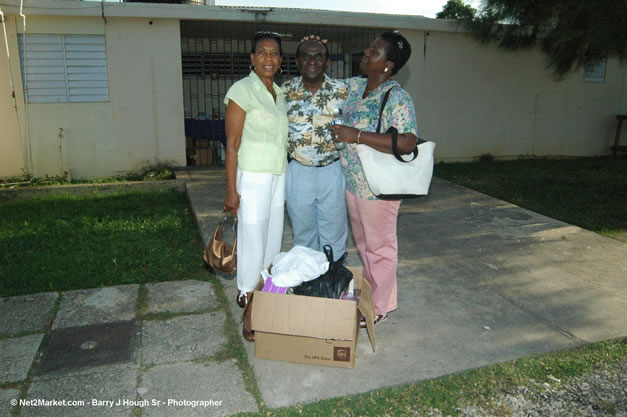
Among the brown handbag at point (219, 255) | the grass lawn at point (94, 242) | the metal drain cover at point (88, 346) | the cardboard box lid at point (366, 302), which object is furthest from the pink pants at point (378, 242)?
the grass lawn at point (94, 242)

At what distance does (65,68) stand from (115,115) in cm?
100

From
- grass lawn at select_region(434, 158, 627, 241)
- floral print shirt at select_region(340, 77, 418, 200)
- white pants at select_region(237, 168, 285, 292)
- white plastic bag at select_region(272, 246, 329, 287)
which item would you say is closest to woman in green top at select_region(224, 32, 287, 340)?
white pants at select_region(237, 168, 285, 292)

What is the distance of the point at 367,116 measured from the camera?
9.11 feet

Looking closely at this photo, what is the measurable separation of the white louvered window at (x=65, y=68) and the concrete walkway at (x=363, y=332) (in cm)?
457

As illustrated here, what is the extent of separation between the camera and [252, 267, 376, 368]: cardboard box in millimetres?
2559

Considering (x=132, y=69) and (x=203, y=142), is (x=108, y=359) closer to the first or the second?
(x=132, y=69)

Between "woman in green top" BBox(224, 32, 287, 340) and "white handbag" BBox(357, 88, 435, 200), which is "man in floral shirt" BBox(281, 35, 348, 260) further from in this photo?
"white handbag" BBox(357, 88, 435, 200)

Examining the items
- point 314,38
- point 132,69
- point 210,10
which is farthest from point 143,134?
point 314,38

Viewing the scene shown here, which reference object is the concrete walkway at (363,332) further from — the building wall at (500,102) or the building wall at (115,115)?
the building wall at (500,102)

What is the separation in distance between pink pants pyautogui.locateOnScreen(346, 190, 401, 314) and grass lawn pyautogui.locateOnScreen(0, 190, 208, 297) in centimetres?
160

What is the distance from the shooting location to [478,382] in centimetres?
260

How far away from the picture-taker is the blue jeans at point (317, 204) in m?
3.09

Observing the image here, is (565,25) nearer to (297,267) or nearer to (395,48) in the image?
(395,48)

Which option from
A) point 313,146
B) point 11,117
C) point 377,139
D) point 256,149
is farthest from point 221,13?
point 377,139
